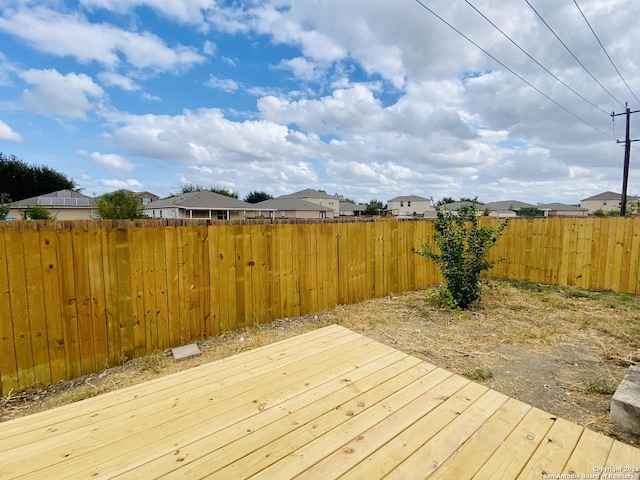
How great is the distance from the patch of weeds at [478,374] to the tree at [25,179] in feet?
119

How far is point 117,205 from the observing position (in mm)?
17234

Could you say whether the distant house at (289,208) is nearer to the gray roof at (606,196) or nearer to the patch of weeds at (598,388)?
the patch of weeds at (598,388)

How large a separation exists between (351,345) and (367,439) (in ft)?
3.82

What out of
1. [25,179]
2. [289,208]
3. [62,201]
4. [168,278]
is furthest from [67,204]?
[168,278]

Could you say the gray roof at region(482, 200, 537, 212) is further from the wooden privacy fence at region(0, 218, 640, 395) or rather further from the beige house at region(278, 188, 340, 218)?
the wooden privacy fence at region(0, 218, 640, 395)

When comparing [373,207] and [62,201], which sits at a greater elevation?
[373,207]

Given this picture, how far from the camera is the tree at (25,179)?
27.2 m

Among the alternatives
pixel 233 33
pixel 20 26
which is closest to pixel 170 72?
pixel 233 33

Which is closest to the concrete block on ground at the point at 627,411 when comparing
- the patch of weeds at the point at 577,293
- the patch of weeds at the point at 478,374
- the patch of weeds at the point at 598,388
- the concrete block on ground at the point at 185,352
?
the patch of weeds at the point at 598,388

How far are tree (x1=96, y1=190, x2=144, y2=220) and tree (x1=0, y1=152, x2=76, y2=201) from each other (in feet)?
53.5

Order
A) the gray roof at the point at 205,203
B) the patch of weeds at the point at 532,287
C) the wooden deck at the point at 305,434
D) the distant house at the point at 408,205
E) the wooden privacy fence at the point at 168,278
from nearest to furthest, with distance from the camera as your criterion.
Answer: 1. the wooden deck at the point at 305,434
2. the wooden privacy fence at the point at 168,278
3. the patch of weeds at the point at 532,287
4. the gray roof at the point at 205,203
5. the distant house at the point at 408,205

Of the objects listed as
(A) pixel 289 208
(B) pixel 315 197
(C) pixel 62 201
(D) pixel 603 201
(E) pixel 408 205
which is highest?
(B) pixel 315 197

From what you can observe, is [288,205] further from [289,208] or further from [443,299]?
[443,299]

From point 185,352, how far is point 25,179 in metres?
37.4
